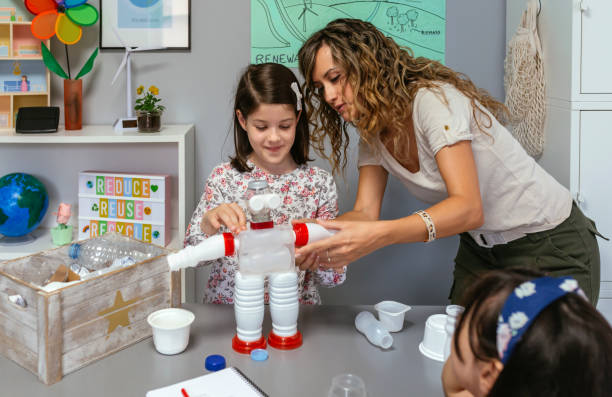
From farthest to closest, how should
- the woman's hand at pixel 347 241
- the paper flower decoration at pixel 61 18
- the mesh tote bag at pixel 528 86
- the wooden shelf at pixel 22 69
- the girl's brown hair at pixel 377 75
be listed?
the wooden shelf at pixel 22 69, the paper flower decoration at pixel 61 18, the mesh tote bag at pixel 528 86, the girl's brown hair at pixel 377 75, the woman's hand at pixel 347 241

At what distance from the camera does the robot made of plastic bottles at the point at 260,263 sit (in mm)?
1074

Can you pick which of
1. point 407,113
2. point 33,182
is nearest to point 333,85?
point 407,113

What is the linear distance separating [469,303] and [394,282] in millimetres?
1674

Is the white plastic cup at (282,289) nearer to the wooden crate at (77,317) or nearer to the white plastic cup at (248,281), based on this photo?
the white plastic cup at (248,281)

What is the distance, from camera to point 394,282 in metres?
2.36

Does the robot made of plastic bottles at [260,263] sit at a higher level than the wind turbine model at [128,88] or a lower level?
lower

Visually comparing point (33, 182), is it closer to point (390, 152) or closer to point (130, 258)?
point (130, 258)

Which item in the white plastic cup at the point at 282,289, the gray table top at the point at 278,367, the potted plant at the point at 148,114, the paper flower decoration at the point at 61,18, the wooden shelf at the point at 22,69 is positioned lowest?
the gray table top at the point at 278,367

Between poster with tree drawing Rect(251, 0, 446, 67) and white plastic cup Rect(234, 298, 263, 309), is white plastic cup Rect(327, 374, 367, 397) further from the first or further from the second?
poster with tree drawing Rect(251, 0, 446, 67)

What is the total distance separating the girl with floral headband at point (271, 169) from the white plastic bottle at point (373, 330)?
305 mm

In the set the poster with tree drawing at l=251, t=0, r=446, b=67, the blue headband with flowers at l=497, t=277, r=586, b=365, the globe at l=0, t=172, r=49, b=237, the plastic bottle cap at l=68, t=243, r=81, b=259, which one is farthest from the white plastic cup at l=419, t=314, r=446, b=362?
the globe at l=0, t=172, r=49, b=237

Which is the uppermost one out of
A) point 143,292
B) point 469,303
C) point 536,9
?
point 536,9

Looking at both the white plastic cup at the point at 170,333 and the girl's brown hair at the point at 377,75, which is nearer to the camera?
the white plastic cup at the point at 170,333

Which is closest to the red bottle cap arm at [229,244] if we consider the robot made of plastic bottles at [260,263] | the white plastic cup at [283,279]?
the robot made of plastic bottles at [260,263]
